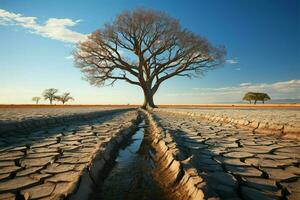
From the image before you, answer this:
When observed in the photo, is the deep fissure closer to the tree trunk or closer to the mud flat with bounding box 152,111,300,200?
the mud flat with bounding box 152,111,300,200

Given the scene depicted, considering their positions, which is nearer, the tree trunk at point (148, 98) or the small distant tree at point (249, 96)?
the tree trunk at point (148, 98)

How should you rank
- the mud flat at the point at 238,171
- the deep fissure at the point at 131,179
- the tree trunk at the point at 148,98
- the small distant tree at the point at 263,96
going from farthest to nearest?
the small distant tree at the point at 263,96
the tree trunk at the point at 148,98
the deep fissure at the point at 131,179
the mud flat at the point at 238,171

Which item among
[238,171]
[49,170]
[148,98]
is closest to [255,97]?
[148,98]

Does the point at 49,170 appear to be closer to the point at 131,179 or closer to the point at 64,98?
Result: the point at 131,179

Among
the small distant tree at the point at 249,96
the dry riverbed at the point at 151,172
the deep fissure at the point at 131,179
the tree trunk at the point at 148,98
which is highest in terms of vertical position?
the small distant tree at the point at 249,96

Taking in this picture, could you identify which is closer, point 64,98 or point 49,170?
point 49,170

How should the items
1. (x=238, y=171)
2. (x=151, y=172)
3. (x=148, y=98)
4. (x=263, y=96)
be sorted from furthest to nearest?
(x=263, y=96), (x=148, y=98), (x=151, y=172), (x=238, y=171)

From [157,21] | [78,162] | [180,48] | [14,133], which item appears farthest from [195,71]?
[78,162]

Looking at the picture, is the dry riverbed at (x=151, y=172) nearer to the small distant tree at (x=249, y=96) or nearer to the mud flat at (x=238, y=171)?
the mud flat at (x=238, y=171)

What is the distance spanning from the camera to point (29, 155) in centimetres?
326

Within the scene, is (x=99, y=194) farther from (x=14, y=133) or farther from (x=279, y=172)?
(x=14, y=133)

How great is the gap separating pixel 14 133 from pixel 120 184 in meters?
4.25

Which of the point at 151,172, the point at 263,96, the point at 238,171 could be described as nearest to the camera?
the point at 238,171

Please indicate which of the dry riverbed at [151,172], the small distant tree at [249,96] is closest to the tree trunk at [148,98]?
the dry riverbed at [151,172]
